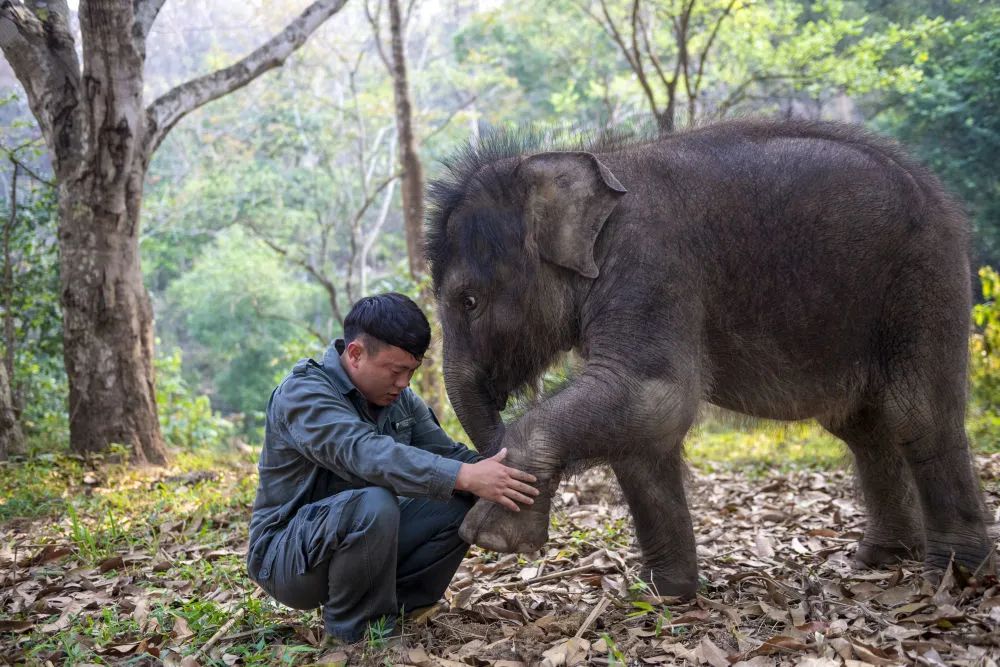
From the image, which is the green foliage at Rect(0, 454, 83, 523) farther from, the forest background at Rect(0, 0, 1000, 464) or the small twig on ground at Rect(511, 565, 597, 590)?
the forest background at Rect(0, 0, 1000, 464)

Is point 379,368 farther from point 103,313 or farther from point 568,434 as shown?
point 103,313

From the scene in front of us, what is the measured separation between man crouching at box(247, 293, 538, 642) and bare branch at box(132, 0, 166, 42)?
12.8 feet

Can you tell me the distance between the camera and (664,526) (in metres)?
3.60

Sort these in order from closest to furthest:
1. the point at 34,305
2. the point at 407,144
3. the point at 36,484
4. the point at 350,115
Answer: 1. the point at 36,484
2. the point at 34,305
3. the point at 407,144
4. the point at 350,115

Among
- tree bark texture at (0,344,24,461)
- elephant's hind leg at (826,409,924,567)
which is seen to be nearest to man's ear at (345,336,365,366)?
elephant's hind leg at (826,409,924,567)

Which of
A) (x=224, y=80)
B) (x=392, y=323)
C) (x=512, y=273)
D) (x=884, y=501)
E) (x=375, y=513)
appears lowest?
(x=884, y=501)

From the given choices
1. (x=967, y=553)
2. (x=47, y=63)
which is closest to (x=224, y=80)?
(x=47, y=63)

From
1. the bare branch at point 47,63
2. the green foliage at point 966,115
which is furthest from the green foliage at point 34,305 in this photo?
the green foliage at point 966,115

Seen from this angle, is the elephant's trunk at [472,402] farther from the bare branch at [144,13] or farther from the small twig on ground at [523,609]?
the bare branch at [144,13]

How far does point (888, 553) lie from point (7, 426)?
218 inches

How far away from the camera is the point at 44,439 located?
7.09 m

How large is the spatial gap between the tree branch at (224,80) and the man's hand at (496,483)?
4361 mm

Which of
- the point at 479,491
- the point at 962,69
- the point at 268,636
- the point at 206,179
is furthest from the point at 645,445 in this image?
the point at 206,179

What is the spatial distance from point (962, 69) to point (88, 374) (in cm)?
1134
